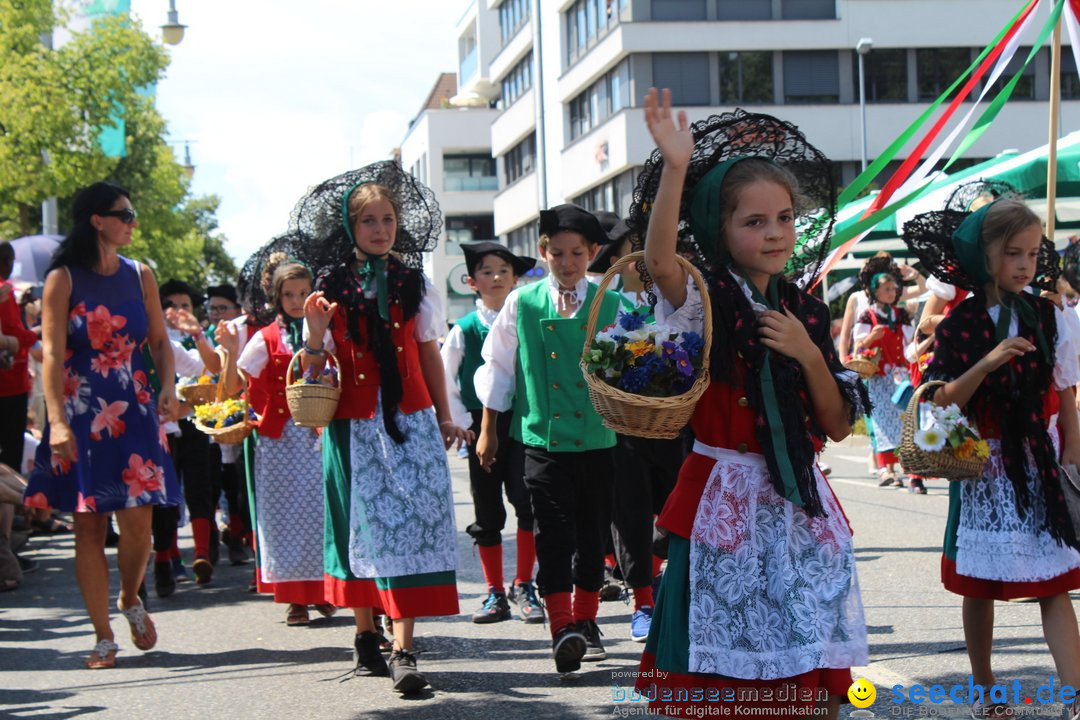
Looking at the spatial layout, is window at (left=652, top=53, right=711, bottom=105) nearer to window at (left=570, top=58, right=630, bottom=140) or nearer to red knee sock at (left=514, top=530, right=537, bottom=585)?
window at (left=570, top=58, right=630, bottom=140)

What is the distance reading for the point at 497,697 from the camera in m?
5.88

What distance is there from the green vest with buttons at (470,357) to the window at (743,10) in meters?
33.9

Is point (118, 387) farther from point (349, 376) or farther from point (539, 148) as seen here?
point (539, 148)

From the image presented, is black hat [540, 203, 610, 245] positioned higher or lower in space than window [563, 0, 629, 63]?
lower

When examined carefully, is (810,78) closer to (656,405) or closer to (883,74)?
(883,74)

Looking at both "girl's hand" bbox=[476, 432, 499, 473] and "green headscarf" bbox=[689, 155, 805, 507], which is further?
"girl's hand" bbox=[476, 432, 499, 473]

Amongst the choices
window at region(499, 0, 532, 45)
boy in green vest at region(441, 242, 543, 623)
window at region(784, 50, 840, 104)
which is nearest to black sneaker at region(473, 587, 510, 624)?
boy in green vest at region(441, 242, 543, 623)

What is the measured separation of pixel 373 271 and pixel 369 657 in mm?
1771

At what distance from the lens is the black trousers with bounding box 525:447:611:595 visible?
6.38 metres

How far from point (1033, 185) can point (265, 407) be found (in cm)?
814

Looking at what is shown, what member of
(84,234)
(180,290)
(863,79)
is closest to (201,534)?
(180,290)

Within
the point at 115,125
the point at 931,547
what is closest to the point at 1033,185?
the point at 931,547

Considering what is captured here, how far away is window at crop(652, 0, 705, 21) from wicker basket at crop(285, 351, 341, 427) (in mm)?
35790

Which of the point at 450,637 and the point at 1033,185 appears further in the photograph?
the point at 1033,185
